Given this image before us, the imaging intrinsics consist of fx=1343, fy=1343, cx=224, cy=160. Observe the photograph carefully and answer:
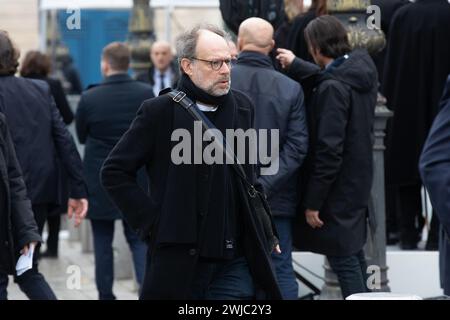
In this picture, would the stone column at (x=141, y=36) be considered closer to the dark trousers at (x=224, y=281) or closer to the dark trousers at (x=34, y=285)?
the dark trousers at (x=34, y=285)

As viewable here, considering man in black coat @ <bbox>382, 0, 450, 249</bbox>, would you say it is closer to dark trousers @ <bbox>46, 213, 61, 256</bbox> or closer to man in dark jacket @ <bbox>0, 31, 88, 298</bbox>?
man in dark jacket @ <bbox>0, 31, 88, 298</bbox>

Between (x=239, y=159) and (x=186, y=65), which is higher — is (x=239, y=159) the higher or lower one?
the lower one

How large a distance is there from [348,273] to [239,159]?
2.01m

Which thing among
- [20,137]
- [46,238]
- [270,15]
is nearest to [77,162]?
[20,137]

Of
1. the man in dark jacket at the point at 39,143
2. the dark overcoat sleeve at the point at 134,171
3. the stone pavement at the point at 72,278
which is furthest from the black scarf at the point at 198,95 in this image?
the stone pavement at the point at 72,278

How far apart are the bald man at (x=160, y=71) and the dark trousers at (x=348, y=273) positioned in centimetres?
549

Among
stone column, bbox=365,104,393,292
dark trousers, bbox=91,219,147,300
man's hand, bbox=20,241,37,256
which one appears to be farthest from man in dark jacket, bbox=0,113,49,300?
dark trousers, bbox=91,219,147,300

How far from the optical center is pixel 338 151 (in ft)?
24.1

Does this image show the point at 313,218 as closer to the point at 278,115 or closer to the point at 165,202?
the point at 278,115

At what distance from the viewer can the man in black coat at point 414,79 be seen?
31.6 feet

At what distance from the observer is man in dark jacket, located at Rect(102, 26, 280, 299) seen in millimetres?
5508

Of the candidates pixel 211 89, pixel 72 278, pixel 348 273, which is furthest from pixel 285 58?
pixel 72 278

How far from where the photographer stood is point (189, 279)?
18.0ft
